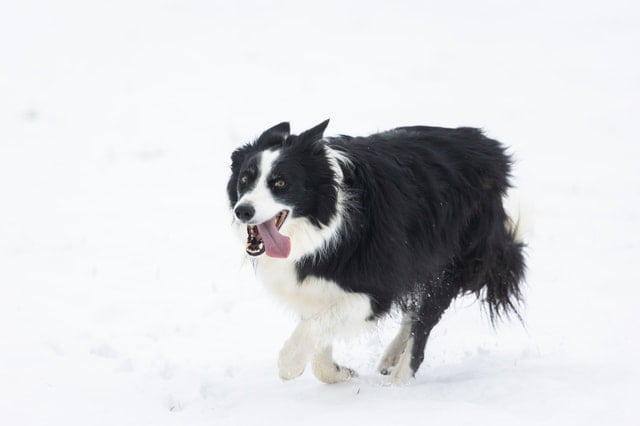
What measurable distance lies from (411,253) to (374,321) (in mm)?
477

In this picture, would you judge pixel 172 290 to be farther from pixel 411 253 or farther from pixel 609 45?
pixel 609 45

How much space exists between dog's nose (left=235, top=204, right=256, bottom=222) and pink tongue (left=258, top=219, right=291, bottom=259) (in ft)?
0.73

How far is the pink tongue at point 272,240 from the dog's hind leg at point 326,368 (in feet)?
3.05

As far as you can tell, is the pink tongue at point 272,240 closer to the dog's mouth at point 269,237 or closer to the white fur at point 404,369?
the dog's mouth at point 269,237

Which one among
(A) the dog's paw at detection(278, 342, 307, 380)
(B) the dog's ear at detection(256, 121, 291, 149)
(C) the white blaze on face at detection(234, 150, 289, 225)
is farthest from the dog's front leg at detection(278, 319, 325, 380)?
(B) the dog's ear at detection(256, 121, 291, 149)

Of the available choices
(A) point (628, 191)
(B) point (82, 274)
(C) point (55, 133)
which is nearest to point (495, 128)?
(A) point (628, 191)

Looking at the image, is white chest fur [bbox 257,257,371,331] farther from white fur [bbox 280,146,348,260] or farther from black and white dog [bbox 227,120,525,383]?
white fur [bbox 280,146,348,260]

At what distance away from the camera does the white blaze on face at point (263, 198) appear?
168 inches

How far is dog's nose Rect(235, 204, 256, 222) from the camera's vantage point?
4.21 metres

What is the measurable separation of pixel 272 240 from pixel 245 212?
0.32m

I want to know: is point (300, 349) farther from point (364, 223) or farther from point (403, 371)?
point (403, 371)

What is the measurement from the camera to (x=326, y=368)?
16.9 ft

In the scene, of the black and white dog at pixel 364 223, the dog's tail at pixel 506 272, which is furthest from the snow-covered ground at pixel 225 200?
the black and white dog at pixel 364 223

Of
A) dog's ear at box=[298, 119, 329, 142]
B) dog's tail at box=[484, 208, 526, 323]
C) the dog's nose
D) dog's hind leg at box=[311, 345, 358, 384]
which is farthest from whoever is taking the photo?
dog's tail at box=[484, 208, 526, 323]
